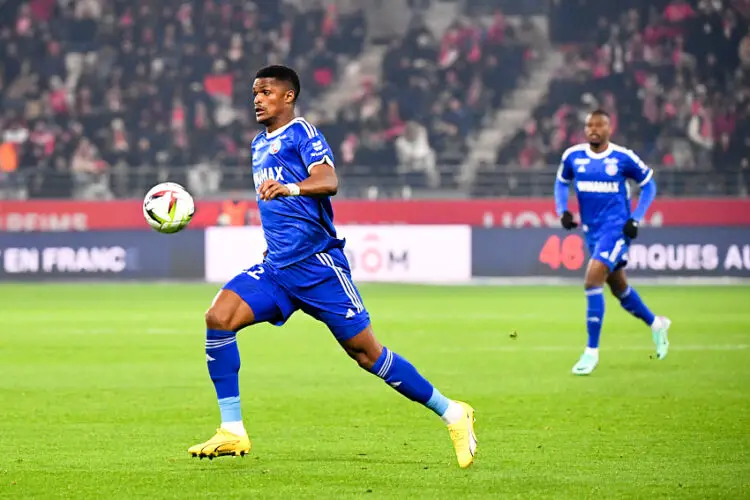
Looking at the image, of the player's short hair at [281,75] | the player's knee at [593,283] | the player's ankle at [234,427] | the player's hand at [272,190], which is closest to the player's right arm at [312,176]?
the player's hand at [272,190]

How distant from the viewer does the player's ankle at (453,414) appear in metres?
6.96

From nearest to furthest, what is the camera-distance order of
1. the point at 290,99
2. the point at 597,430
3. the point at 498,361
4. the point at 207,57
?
1. the point at 290,99
2. the point at 597,430
3. the point at 498,361
4. the point at 207,57

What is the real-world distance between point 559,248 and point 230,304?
18.2 meters

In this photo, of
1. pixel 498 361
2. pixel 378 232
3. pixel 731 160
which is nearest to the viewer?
pixel 498 361

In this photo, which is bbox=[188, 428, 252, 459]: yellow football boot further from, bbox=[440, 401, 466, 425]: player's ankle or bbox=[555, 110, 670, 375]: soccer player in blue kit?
bbox=[555, 110, 670, 375]: soccer player in blue kit

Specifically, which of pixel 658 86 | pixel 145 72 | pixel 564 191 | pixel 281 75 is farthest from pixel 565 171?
pixel 145 72

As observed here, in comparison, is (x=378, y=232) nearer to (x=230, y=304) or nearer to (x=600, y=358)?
(x=600, y=358)

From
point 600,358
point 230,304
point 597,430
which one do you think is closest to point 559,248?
point 600,358

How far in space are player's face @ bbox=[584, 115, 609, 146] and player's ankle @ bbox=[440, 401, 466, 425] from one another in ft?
18.7

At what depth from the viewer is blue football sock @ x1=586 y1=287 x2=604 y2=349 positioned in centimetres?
1177

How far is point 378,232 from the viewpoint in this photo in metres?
24.1

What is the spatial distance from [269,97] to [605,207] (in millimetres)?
5910

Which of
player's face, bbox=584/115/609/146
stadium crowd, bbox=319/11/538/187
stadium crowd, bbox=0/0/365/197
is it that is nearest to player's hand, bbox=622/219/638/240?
player's face, bbox=584/115/609/146

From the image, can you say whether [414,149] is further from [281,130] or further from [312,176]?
[312,176]
